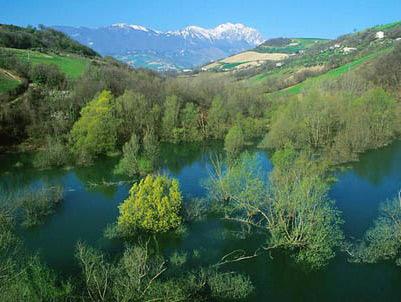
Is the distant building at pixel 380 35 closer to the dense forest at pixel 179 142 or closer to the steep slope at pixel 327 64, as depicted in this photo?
the steep slope at pixel 327 64

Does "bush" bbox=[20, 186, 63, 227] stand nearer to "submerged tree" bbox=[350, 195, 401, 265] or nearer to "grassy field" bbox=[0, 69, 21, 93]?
"submerged tree" bbox=[350, 195, 401, 265]

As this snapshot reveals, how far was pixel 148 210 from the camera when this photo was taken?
114 feet

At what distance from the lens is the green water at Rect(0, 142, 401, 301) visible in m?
28.4

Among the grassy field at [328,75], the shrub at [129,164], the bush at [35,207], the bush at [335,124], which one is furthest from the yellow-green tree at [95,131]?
the grassy field at [328,75]

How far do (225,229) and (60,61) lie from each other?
252 ft

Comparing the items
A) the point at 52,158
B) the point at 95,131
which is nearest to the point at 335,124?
the point at 95,131

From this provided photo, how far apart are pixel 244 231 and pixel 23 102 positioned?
175 feet

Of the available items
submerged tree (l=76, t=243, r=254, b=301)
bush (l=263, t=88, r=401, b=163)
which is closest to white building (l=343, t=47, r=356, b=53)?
bush (l=263, t=88, r=401, b=163)

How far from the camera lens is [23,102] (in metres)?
72.8

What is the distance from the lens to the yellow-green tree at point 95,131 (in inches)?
2468

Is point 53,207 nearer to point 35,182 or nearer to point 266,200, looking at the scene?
point 35,182

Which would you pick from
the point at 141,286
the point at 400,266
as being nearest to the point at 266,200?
the point at 400,266

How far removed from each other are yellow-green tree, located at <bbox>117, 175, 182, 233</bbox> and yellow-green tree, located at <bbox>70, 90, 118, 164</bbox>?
2768cm

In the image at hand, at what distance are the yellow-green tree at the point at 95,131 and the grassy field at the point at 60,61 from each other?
25.4 meters
